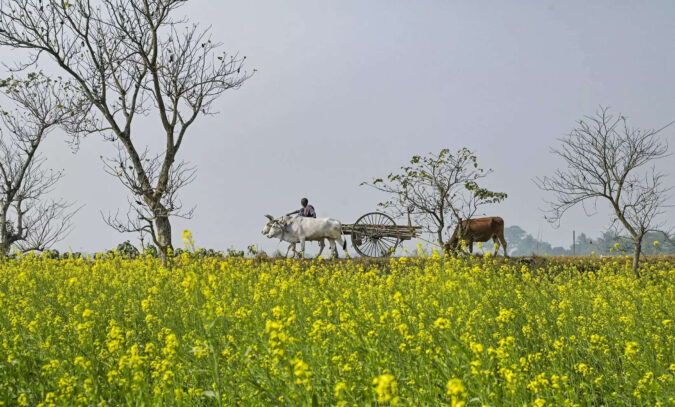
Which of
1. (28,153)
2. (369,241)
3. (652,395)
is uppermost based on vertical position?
(28,153)

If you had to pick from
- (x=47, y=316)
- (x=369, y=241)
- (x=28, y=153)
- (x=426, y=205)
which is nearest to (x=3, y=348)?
(x=47, y=316)

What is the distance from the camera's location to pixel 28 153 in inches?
866

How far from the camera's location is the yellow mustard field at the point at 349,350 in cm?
362

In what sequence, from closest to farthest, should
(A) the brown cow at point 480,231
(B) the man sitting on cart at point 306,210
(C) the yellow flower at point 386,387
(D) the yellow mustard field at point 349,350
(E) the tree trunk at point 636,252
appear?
(C) the yellow flower at point 386,387, (D) the yellow mustard field at point 349,350, (E) the tree trunk at point 636,252, (A) the brown cow at point 480,231, (B) the man sitting on cart at point 306,210

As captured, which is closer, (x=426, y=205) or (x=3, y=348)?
(x=3, y=348)

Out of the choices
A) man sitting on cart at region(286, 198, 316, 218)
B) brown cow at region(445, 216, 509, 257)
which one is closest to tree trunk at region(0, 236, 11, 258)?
man sitting on cart at region(286, 198, 316, 218)

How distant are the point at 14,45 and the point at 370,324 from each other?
15762mm

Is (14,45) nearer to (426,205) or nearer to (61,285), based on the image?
(61,285)

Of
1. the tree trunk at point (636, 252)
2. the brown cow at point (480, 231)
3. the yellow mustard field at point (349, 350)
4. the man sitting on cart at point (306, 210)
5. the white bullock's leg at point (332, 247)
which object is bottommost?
the yellow mustard field at point (349, 350)

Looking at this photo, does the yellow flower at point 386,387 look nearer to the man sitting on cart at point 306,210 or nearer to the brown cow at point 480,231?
the brown cow at point 480,231

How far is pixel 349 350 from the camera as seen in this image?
15.0 ft

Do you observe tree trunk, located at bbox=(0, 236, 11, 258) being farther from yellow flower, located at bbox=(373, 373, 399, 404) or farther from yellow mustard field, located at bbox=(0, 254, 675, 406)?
yellow flower, located at bbox=(373, 373, 399, 404)

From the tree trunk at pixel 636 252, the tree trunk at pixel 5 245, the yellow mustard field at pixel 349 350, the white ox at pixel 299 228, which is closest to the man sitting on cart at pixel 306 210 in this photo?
the white ox at pixel 299 228

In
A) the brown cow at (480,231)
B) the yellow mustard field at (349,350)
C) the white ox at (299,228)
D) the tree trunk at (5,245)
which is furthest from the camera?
the tree trunk at (5,245)
